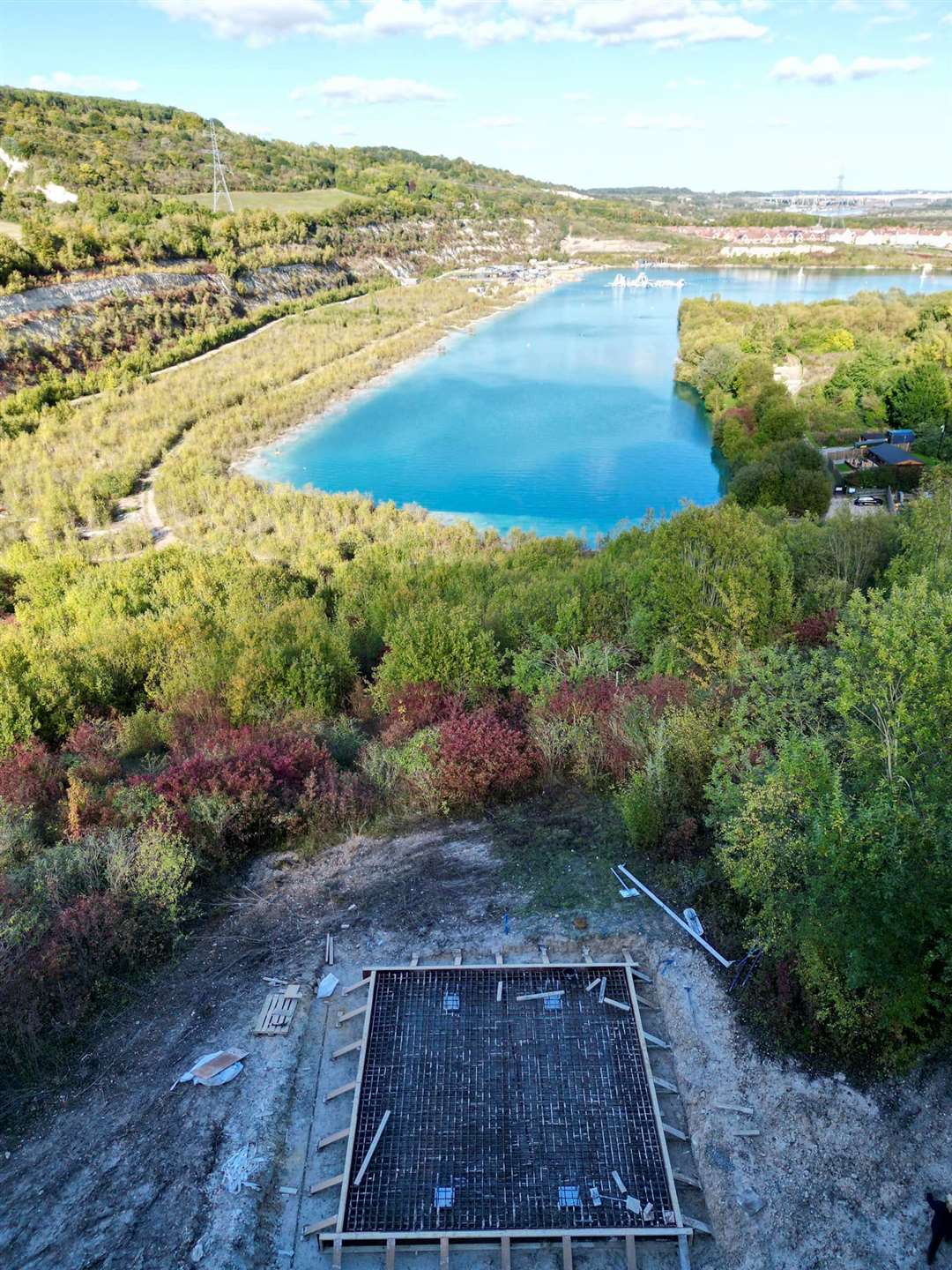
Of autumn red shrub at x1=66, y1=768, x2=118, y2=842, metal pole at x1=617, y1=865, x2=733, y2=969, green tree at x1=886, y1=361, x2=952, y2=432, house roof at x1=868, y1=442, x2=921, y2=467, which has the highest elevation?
green tree at x1=886, y1=361, x2=952, y2=432

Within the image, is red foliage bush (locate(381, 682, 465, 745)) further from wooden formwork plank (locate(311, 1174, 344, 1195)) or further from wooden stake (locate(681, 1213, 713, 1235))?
wooden stake (locate(681, 1213, 713, 1235))

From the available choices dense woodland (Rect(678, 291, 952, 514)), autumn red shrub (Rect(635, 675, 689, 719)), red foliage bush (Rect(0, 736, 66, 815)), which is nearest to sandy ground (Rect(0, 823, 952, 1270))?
autumn red shrub (Rect(635, 675, 689, 719))

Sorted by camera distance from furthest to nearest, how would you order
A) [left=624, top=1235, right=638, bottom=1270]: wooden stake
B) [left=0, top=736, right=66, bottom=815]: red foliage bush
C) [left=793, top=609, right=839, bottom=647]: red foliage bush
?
[left=793, top=609, right=839, bottom=647]: red foliage bush → [left=0, top=736, right=66, bottom=815]: red foliage bush → [left=624, top=1235, right=638, bottom=1270]: wooden stake

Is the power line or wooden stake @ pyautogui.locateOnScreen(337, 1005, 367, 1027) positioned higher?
the power line

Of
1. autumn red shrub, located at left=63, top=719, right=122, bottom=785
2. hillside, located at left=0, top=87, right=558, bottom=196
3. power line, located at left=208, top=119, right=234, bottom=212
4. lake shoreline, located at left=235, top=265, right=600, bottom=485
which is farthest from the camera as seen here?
power line, located at left=208, top=119, right=234, bottom=212

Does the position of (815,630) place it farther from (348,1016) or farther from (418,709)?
(348,1016)

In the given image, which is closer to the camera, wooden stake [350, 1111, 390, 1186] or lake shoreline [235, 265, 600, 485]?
wooden stake [350, 1111, 390, 1186]

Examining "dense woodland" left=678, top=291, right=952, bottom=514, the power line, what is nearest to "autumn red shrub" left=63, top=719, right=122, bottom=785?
"dense woodland" left=678, top=291, right=952, bottom=514
